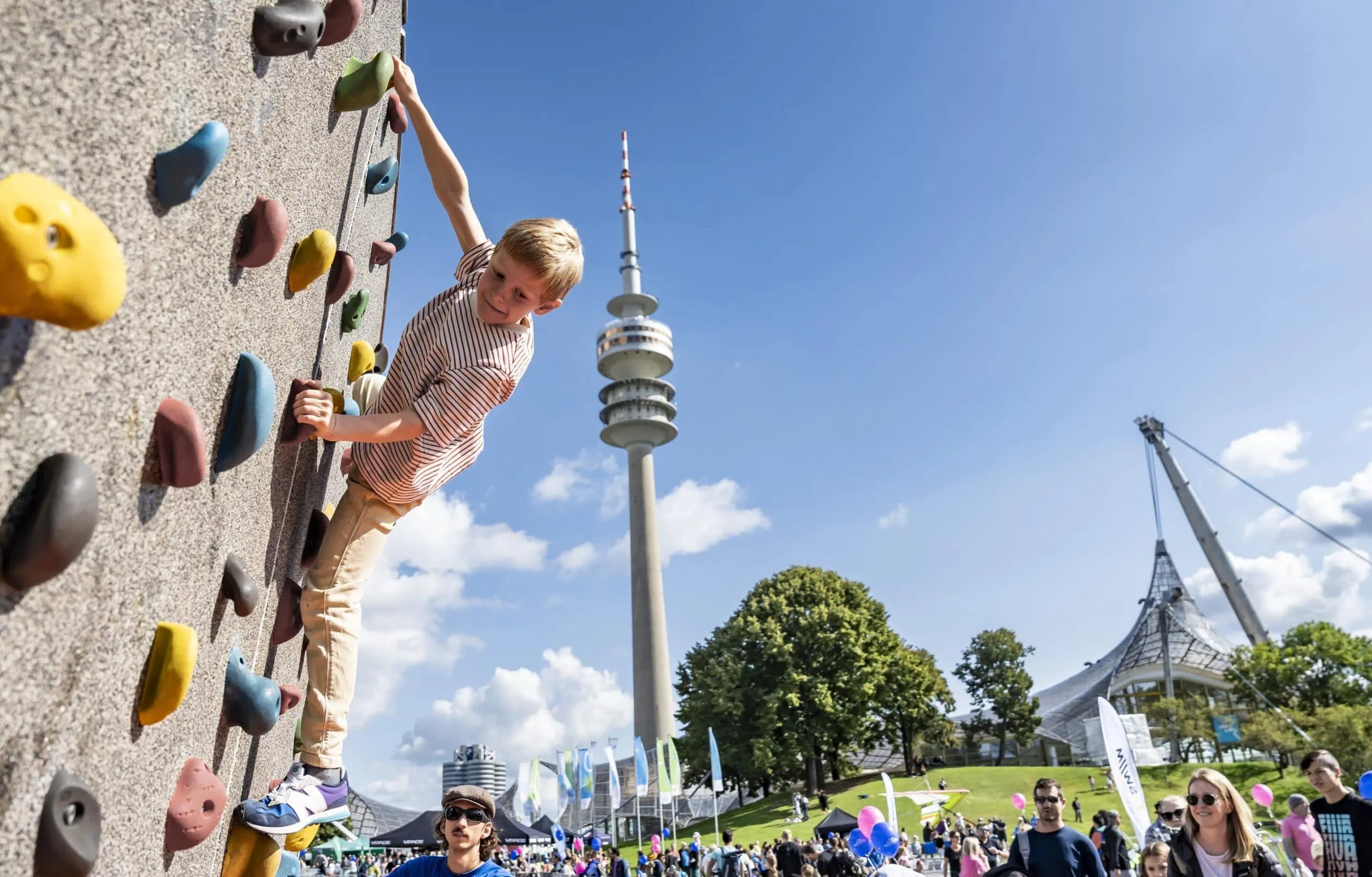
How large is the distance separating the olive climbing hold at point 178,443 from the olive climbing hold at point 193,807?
0.62 metres

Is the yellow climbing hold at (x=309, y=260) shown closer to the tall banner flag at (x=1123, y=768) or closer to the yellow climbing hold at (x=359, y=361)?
the yellow climbing hold at (x=359, y=361)

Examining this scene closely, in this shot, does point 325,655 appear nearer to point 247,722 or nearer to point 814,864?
point 247,722

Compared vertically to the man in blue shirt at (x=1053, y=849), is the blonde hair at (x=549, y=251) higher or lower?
higher

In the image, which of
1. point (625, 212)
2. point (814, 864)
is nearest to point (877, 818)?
point (814, 864)

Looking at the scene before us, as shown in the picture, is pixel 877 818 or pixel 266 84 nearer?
pixel 266 84

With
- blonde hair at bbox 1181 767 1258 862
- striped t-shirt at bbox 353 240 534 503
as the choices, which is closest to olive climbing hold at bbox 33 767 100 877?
striped t-shirt at bbox 353 240 534 503

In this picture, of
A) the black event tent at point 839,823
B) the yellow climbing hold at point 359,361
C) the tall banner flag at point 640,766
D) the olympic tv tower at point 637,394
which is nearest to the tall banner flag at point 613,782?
the tall banner flag at point 640,766

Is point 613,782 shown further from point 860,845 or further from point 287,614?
point 287,614

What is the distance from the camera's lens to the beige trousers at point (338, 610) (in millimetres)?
2375

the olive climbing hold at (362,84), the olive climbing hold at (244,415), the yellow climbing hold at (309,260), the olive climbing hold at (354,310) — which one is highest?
the olive climbing hold at (362,84)

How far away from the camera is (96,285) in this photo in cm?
112

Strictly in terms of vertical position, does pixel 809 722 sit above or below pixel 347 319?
above

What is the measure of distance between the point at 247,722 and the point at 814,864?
1494 centimetres

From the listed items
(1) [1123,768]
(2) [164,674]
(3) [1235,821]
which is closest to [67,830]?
(2) [164,674]
